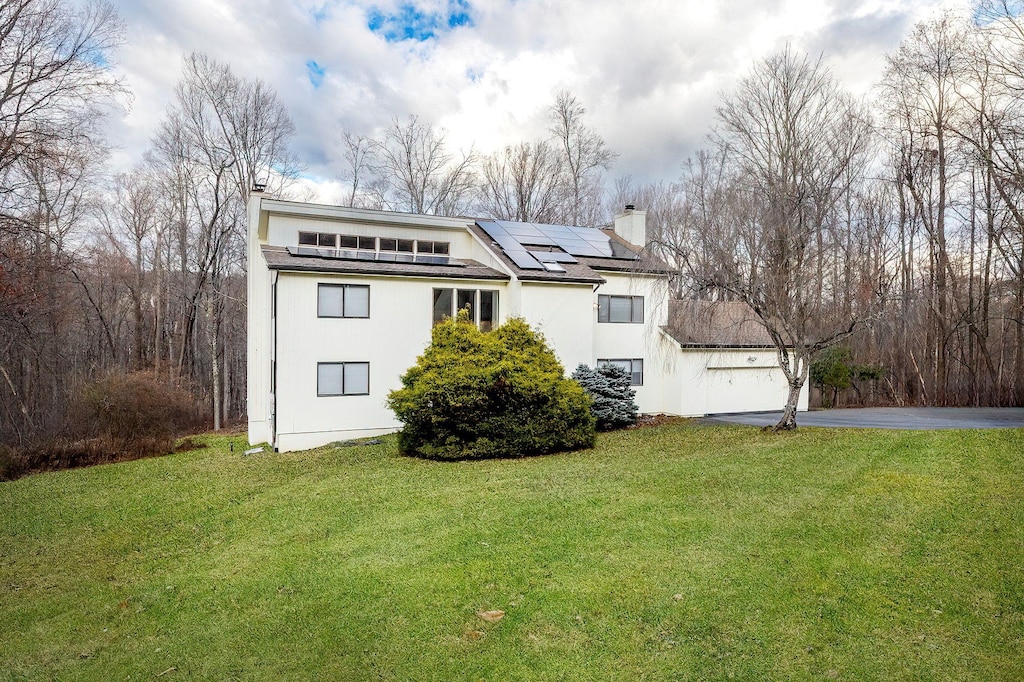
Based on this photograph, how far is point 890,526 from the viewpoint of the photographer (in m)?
7.33

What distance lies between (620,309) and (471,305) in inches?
210

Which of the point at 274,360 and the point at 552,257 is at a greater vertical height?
the point at 552,257

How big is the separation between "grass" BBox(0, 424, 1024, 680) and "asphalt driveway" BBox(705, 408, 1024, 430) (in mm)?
3637

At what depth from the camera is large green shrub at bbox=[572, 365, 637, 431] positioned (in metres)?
17.0

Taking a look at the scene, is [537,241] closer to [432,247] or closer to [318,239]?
[432,247]

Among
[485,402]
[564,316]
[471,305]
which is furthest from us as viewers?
[471,305]

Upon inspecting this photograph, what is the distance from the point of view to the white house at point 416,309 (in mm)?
15734

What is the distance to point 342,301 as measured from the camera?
52.9 feet

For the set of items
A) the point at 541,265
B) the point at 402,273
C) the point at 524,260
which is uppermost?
the point at 524,260

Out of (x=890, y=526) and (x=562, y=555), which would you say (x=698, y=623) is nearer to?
(x=562, y=555)

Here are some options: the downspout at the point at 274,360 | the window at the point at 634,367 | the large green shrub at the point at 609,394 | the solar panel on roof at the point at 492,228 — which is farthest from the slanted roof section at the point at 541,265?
the downspout at the point at 274,360

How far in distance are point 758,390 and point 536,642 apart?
18149mm

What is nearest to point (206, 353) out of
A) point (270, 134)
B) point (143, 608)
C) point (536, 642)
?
point (270, 134)

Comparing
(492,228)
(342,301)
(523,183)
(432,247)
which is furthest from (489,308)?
(523,183)
